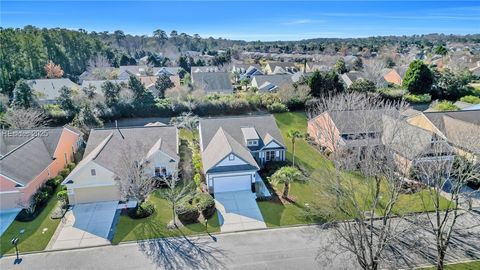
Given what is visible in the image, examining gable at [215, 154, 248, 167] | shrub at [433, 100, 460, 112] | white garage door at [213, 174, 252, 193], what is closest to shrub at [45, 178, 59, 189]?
white garage door at [213, 174, 252, 193]

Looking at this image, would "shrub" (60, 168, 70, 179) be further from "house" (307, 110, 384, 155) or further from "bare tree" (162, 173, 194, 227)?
"house" (307, 110, 384, 155)

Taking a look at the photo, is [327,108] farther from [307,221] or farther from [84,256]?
[84,256]

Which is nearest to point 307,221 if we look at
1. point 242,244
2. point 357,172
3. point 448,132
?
point 242,244

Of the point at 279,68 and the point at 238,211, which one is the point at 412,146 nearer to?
the point at 238,211

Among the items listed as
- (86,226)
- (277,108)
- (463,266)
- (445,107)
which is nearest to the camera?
(463,266)

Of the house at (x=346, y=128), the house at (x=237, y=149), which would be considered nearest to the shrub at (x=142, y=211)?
the house at (x=237, y=149)

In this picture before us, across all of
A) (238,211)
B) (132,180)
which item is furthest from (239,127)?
(132,180)
